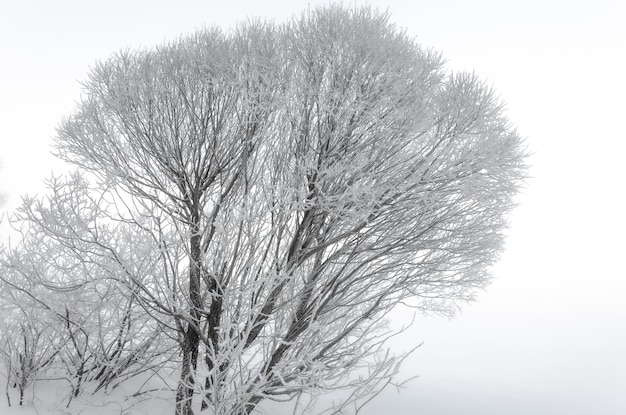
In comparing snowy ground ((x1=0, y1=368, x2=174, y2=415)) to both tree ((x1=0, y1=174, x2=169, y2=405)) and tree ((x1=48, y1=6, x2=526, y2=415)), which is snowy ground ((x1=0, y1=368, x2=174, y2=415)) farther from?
tree ((x1=48, y1=6, x2=526, y2=415))

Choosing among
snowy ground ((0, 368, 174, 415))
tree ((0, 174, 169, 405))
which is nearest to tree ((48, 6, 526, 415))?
tree ((0, 174, 169, 405))

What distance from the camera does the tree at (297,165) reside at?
4852 millimetres

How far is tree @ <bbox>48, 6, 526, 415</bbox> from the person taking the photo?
4.85m

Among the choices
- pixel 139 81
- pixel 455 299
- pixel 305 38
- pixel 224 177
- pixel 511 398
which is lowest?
pixel 511 398

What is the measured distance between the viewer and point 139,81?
663 centimetres

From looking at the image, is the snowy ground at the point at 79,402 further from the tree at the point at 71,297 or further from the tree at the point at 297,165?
the tree at the point at 297,165

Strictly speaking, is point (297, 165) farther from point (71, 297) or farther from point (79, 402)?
point (79, 402)

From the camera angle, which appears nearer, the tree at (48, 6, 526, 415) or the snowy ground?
the tree at (48, 6, 526, 415)

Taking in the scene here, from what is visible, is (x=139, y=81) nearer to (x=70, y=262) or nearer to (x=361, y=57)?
(x=70, y=262)

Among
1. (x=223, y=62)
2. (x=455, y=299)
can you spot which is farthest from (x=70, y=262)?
(x=455, y=299)

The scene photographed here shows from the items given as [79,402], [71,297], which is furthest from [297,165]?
[79,402]

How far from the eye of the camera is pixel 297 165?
525cm

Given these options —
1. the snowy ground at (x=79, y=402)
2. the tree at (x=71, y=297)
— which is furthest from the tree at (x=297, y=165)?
the snowy ground at (x=79, y=402)

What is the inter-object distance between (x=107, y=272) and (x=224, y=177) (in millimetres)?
2115
